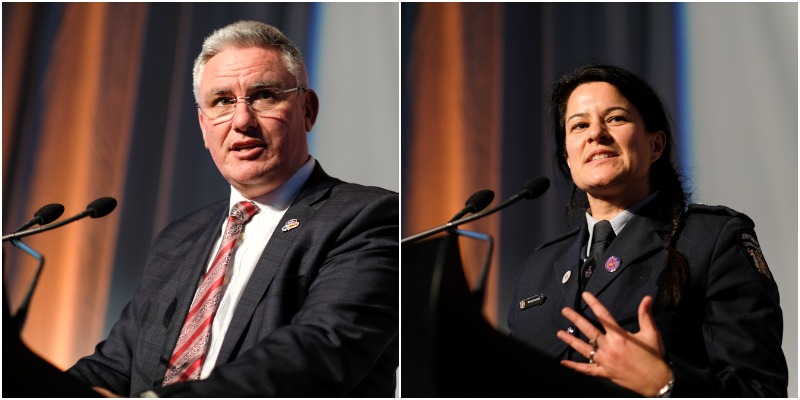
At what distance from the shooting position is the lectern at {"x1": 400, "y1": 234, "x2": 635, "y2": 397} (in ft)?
8.49

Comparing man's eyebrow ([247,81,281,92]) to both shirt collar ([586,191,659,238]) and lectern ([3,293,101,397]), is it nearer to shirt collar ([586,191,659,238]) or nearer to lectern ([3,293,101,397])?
lectern ([3,293,101,397])

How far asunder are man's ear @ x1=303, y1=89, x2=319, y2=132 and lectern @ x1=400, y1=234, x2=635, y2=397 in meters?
0.50

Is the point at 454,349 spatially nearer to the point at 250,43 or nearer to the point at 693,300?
the point at 693,300

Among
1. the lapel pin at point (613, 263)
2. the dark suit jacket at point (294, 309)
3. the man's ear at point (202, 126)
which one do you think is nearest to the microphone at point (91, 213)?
the dark suit jacket at point (294, 309)

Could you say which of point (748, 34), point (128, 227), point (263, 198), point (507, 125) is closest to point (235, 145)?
point (263, 198)

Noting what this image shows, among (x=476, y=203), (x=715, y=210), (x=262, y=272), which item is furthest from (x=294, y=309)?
(x=715, y=210)

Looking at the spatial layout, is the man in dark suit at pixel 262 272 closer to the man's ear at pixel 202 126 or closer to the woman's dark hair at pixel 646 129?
the man's ear at pixel 202 126

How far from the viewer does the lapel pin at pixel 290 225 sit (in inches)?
109

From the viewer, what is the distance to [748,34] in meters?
2.86

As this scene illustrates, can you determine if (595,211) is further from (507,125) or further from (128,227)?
(128,227)

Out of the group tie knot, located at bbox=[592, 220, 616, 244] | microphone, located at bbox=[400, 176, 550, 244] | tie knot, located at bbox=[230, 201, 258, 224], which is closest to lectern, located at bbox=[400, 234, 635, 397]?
microphone, located at bbox=[400, 176, 550, 244]

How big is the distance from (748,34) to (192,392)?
1951 millimetres

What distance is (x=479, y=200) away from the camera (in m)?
2.82

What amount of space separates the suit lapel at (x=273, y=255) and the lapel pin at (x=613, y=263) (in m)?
0.86
